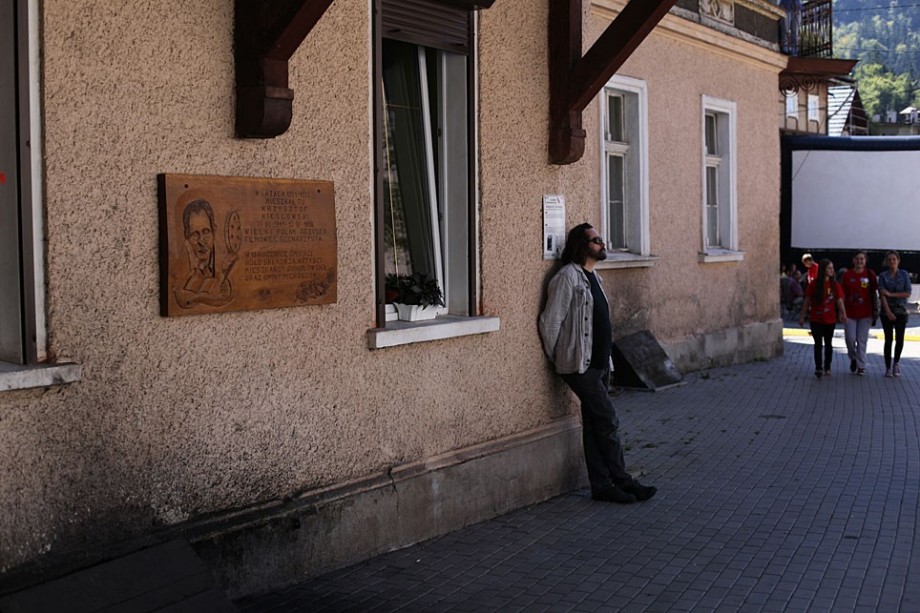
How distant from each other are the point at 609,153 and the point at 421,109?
706cm

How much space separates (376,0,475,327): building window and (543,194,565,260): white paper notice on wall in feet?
2.83

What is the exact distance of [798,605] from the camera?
5730 mm

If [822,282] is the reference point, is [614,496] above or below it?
below

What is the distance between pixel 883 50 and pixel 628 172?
329ft

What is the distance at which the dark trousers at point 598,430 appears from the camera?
7938mm

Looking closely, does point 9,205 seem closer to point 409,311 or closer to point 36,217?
point 36,217

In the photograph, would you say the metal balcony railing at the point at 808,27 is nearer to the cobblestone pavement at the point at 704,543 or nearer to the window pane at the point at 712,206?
the window pane at the point at 712,206

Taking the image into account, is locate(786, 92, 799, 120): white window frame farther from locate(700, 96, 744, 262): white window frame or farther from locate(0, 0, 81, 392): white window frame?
locate(0, 0, 81, 392): white window frame

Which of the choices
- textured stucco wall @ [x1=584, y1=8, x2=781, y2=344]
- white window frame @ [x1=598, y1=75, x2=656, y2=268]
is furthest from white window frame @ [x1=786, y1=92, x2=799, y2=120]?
white window frame @ [x1=598, y1=75, x2=656, y2=268]

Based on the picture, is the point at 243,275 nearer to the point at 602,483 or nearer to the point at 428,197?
the point at 428,197

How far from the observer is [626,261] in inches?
543

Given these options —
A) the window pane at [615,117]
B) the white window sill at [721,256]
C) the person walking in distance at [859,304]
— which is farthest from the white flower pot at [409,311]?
the person walking in distance at [859,304]

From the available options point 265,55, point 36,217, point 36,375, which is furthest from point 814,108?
point 36,375

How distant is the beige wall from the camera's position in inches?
186
